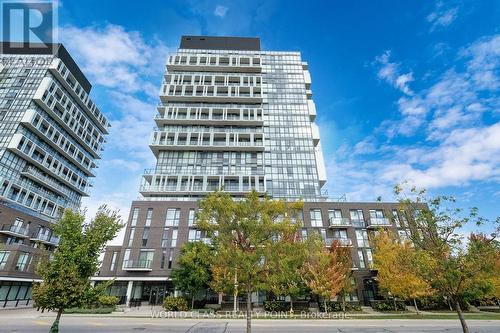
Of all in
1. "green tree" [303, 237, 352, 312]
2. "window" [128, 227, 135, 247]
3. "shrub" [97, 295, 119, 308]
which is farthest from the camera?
"window" [128, 227, 135, 247]

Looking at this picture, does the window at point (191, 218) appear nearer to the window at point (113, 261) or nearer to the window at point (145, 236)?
the window at point (145, 236)

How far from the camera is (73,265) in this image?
1467 centimetres

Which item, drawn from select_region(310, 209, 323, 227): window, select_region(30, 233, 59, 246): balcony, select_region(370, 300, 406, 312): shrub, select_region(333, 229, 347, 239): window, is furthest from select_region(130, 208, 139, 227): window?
select_region(370, 300, 406, 312): shrub

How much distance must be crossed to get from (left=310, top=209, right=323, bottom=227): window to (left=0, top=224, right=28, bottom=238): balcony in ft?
173

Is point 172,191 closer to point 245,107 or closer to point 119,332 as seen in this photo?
point 245,107

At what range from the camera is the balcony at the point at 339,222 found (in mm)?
41938

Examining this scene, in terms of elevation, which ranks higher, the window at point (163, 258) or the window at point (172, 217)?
the window at point (172, 217)

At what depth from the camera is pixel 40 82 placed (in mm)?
63438

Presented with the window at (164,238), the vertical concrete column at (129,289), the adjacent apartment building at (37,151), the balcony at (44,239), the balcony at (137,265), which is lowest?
the vertical concrete column at (129,289)

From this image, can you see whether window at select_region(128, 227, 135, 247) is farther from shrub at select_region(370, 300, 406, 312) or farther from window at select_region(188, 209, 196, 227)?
shrub at select_region(370, 300, 406, 312)

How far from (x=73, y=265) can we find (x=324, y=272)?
76.5 ft

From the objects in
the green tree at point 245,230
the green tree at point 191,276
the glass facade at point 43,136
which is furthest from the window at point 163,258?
the glass facade at point 43,136

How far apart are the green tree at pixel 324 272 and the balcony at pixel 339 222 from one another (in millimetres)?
10438

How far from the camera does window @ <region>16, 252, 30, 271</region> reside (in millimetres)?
40956
